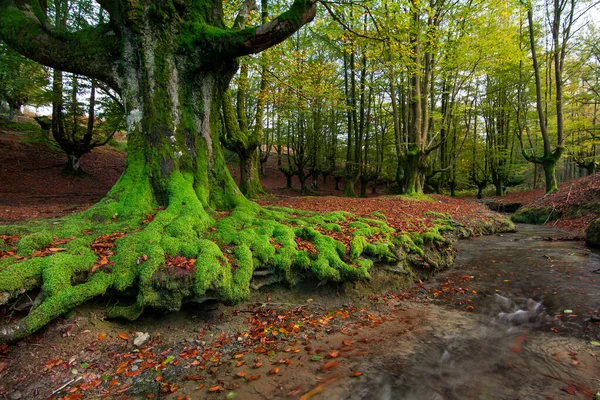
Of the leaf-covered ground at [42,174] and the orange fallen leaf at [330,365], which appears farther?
the leaf-covered ground at [42,174]

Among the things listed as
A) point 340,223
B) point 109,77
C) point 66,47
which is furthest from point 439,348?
point 66,47

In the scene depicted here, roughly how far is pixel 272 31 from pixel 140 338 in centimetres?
560

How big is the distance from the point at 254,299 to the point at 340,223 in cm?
327

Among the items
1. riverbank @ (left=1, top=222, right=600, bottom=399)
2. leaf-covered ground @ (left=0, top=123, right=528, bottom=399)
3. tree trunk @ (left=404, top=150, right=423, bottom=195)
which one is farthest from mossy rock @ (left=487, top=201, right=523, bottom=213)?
leaf-covered ground @ (left=0, top=123, right=528, bottom=399)

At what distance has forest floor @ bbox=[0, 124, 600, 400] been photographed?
9.55ft

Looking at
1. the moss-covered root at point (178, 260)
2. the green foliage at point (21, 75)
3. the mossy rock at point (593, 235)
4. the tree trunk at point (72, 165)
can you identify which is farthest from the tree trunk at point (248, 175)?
the mossy rock at point (593, 235)

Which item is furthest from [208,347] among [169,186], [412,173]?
[412,173]

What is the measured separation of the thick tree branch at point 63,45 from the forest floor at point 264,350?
522 cm

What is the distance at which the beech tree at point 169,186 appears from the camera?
3.93 m

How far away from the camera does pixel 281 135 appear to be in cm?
2969

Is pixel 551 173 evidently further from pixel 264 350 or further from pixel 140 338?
pixel 140 338

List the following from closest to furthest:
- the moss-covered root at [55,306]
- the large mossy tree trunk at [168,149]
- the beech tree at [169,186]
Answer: the moss-covered root at [55,306], the beech tree at [169,186], the large mossy tree trunk at [168,149]

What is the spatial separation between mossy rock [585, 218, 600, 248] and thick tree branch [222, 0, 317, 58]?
32.8 feet

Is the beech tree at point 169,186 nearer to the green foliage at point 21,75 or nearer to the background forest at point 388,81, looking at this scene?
the background forest at point 388,81
